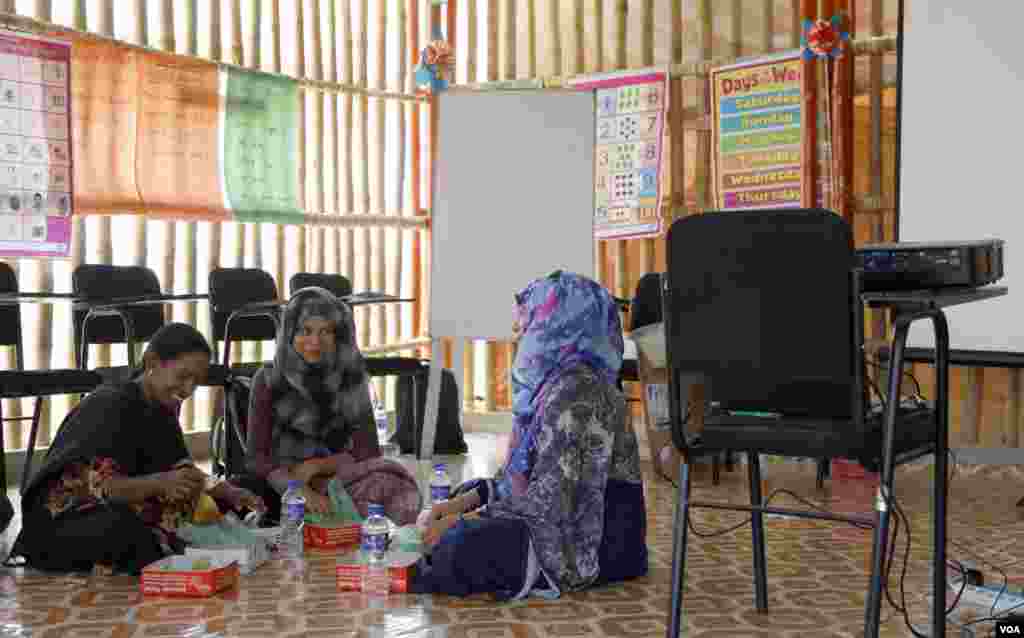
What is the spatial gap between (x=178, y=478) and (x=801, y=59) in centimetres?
373

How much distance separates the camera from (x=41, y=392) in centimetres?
420

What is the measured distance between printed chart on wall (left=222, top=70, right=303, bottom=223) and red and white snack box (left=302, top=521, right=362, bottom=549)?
2.71 metres

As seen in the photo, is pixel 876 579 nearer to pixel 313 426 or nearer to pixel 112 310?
pixel 313 426

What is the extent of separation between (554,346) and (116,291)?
2638 millimetres

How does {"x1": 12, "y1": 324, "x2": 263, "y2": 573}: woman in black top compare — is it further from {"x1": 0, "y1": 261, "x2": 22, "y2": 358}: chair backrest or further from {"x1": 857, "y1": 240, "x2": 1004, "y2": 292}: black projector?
{"x1": 857, "y1": 240, "x2": 1004, "y2": 292}: black projector

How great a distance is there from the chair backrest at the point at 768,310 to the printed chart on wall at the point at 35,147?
11.7 feet

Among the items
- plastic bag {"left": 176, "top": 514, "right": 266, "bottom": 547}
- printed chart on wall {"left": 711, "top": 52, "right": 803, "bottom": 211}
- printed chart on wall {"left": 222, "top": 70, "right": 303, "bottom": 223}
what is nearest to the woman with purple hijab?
plastic bag {"left": 176, "top": 514, "right": 266, "bottom": 547}

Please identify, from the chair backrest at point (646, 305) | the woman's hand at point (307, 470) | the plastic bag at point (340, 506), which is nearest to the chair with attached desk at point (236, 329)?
the woman's hand at point (307, 470)

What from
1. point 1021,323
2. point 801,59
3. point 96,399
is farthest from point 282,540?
point 801,59

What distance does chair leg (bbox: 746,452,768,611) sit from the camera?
2908 mm

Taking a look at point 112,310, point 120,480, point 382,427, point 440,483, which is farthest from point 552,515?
point 382,427

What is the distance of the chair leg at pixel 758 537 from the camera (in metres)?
2.91

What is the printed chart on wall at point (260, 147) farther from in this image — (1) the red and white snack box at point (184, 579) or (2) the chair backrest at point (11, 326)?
(1) the red and white snack box at point (184, 579)

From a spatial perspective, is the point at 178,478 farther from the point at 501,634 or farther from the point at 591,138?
the point at 591,138
